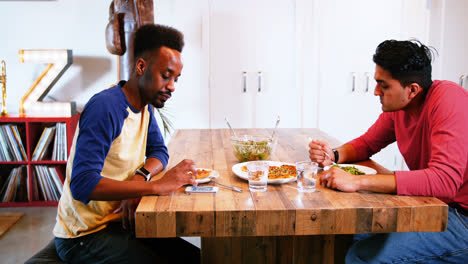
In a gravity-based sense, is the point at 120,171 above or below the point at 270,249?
above

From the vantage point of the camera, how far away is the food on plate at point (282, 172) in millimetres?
1444

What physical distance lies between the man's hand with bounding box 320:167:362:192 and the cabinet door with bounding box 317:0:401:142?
241 cm

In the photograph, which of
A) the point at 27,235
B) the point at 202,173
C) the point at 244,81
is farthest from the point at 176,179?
the point at 244,81

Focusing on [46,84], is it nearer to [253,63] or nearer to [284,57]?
[253,63]

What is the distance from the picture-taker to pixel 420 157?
160 centimetres

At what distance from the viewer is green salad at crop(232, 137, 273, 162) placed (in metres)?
1.71

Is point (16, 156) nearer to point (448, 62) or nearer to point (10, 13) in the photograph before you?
point (10, 13)

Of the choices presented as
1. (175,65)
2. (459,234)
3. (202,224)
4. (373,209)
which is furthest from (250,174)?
(459,234)

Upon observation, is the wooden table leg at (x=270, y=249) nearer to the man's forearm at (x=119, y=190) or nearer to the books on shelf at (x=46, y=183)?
the man's forearm at (x=119, y=190)

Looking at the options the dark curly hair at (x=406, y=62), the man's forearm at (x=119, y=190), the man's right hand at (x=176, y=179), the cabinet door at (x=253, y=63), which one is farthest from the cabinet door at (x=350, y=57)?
the man's forearm at (x=119, y=190)

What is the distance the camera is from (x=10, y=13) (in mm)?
3441

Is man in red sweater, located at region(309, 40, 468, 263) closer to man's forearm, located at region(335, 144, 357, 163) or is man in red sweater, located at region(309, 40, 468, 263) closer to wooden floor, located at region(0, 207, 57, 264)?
man's forearm, located at region(335, 144, 357, 163)

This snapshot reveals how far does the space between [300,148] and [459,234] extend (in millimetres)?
854

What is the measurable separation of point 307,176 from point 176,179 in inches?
17.2
